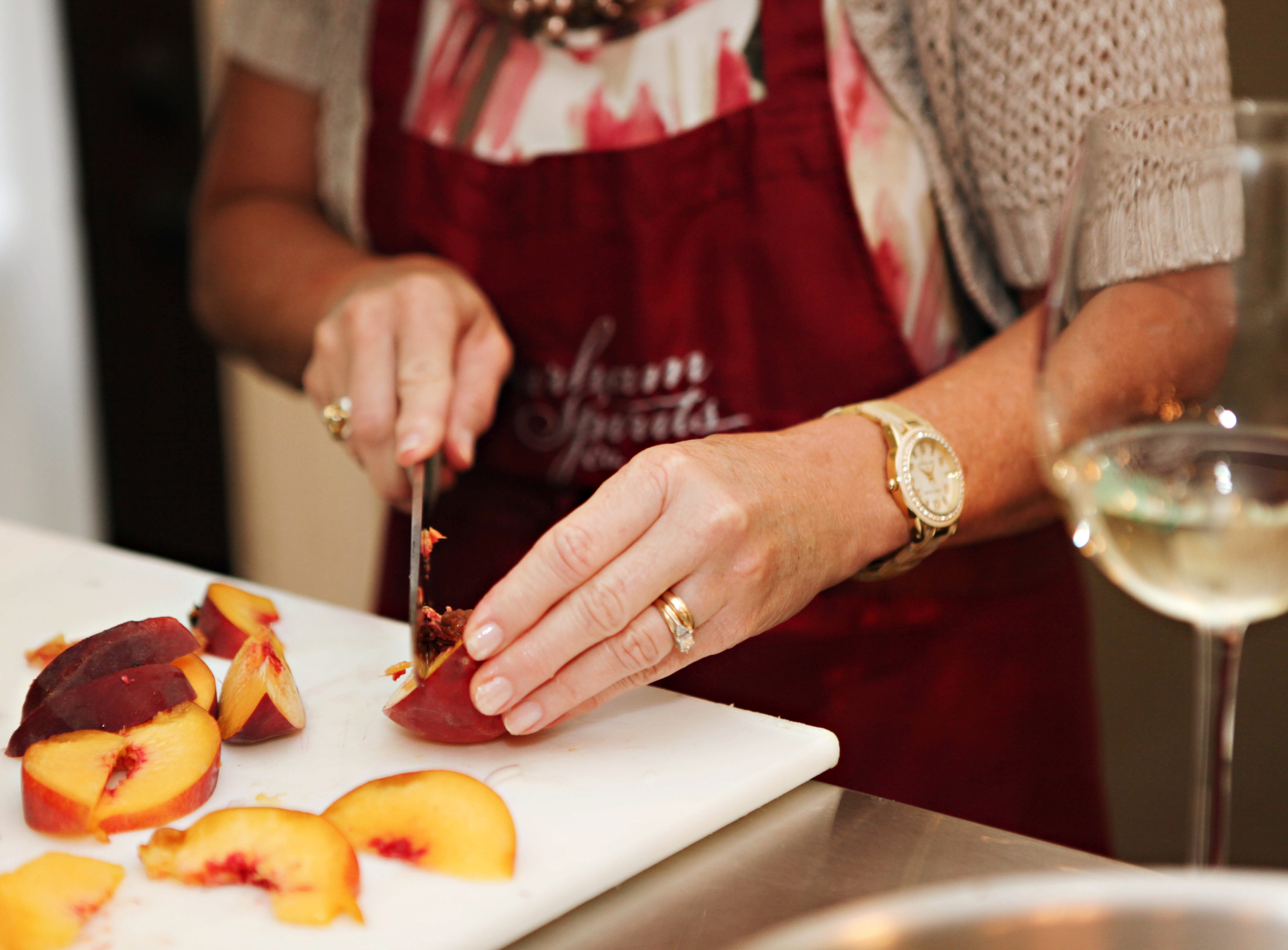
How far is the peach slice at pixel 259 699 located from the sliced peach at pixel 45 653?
0.49 ft

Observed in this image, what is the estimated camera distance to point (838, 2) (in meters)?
0.91

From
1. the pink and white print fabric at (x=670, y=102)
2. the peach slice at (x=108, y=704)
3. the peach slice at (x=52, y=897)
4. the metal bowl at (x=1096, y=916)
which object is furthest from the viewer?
the pink and white print fabric at (x=670, y=102)

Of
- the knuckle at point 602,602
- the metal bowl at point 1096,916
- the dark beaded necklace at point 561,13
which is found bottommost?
the knuckle at point 602,602

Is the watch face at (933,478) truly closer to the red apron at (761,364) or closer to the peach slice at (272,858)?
the red apron at (761,364)

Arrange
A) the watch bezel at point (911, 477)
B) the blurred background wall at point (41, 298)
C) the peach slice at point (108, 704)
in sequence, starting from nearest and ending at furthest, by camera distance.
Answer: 1. the peach slice at point (108, 704)
2. the watch bezel at point (911, 477)
3. the blurred background wall at point (41, 298)

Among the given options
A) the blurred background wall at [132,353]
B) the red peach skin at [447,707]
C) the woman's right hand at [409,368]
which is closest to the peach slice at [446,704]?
the red peach skin at [447,707]

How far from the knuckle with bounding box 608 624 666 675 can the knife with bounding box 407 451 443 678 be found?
0.09 metres

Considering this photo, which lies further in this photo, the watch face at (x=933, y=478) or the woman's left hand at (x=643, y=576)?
the watch face at (x=933, y=478)

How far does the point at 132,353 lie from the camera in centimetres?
234

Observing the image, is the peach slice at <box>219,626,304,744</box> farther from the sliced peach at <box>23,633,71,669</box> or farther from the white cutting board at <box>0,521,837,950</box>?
the sliced peach at <box>23,633,71,669</box>

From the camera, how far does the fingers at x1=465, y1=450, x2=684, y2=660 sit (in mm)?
593

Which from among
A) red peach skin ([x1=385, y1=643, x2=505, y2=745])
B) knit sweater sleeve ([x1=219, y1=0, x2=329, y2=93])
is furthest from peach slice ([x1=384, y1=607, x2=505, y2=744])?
knit sweater sleeve ([x1=219, y1=0, x2=329, y2=93])

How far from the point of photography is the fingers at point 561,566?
0.59 m

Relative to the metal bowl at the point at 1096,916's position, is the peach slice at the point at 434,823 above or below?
below
